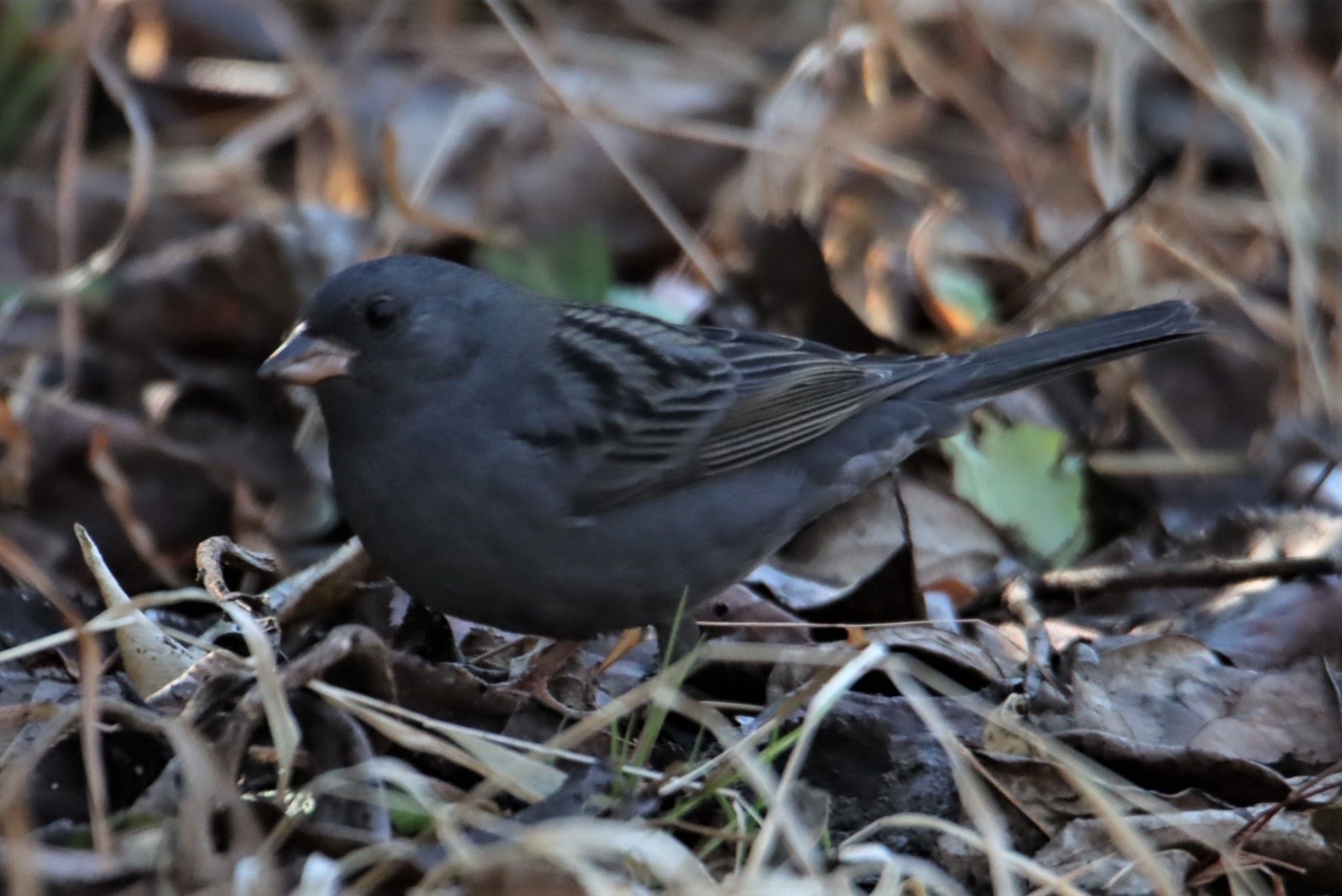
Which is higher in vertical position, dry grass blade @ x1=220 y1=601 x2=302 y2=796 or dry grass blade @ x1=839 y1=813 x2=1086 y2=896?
dry grass blade @ x1=220 y1=601 x2=302 y2=796

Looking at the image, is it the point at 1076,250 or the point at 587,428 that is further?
the point at 1076,250

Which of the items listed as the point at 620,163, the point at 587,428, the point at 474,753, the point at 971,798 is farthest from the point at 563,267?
the point at 971,798

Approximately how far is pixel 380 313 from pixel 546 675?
0.87 m

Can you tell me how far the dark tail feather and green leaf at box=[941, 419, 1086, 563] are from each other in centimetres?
36

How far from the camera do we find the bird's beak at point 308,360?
3633mm

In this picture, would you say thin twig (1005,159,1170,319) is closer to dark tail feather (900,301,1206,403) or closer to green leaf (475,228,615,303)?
dark tail feather (900,301,1206,403)

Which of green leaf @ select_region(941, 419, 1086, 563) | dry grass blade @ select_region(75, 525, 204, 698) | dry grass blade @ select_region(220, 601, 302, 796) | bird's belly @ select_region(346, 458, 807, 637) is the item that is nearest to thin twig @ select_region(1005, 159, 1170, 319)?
green leaf @ select_region(941, 419, 1086, 563)

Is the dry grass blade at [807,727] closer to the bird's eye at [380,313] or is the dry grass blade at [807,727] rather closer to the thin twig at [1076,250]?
the bird's eye at [380,313]

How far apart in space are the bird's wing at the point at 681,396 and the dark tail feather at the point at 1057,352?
9 centimetres

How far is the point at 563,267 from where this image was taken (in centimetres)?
557

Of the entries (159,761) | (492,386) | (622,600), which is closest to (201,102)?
(492,386)

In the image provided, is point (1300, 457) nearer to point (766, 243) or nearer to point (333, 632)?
point (766, 243)

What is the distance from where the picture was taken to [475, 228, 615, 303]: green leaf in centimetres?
552

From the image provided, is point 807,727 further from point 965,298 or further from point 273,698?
point 965,298
